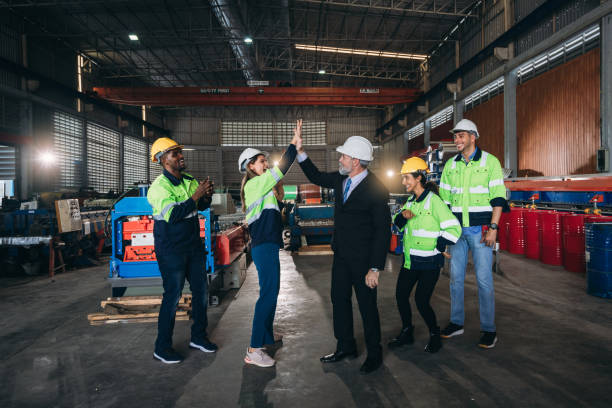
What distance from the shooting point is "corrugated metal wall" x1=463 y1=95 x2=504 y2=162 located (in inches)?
478

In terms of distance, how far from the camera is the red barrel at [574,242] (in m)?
6.11

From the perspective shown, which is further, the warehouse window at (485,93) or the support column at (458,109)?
the support column at (458,109)

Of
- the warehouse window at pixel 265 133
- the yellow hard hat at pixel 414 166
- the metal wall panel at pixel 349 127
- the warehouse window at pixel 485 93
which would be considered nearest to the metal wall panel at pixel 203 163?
the warehouse window at pixel 265 133

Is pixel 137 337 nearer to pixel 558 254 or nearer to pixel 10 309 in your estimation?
pixel 10 309

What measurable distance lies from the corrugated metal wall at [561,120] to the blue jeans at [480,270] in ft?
24.9

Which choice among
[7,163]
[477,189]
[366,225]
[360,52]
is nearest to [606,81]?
[477,189]

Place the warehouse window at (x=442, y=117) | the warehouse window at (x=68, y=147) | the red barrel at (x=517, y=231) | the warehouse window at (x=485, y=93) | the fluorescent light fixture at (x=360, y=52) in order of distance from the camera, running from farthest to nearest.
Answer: the fluorescent light fixture at (x=360, y=52), the warehouse window at (x=442, y=117), the warehouse window at (x=68, y=147), the warehouse window at (x=485, y=93), the red barrel at (x=517, y=231)

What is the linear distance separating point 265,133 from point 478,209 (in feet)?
82.1

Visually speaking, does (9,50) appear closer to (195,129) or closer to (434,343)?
(195,129)

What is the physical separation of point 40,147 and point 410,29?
17060 millimetres

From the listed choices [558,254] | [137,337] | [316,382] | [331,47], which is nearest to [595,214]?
[558,254]

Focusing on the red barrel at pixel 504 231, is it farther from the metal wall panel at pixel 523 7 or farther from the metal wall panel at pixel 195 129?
the metal wall panel at pixel 195 129

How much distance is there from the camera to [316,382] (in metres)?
2.70

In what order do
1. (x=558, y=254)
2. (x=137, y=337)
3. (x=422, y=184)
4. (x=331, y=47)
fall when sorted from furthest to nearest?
(x=331, y=47), (x=558, y=254), (x=137, y=337), (x=422, y=184)
